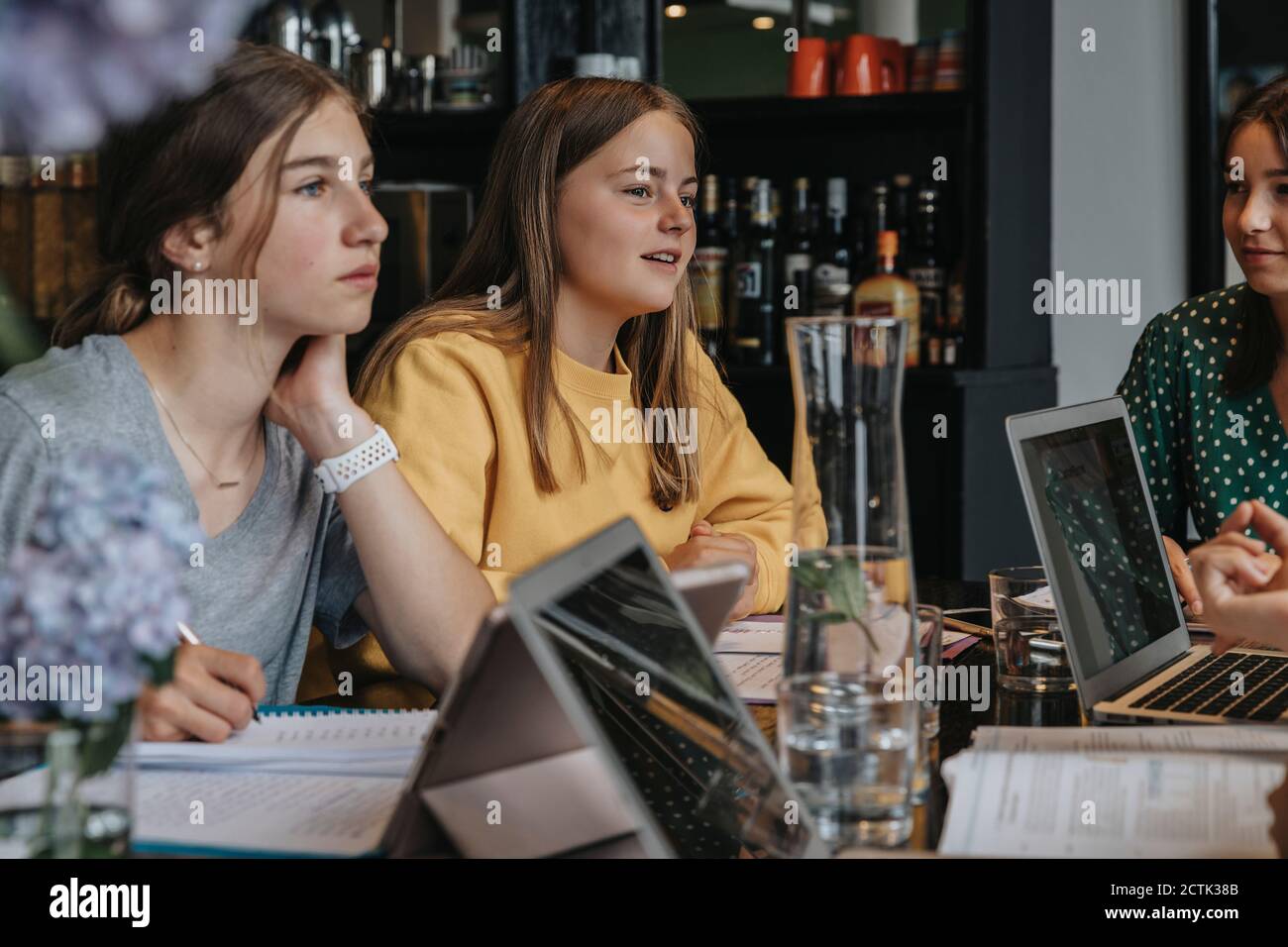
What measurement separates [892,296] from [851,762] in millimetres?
2364

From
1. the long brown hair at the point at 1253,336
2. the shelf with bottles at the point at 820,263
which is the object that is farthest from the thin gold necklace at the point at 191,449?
the shelf with bottles at the point at 820,263

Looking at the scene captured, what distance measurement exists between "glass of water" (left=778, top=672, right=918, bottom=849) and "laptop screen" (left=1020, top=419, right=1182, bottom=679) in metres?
0.30

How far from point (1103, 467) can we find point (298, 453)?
78 cm

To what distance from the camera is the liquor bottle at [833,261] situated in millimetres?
3143

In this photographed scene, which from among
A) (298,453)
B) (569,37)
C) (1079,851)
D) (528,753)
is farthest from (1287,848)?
(569,37)

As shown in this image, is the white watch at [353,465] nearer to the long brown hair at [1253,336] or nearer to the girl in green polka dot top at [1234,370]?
the girl in green polka dot top at [1234,370]

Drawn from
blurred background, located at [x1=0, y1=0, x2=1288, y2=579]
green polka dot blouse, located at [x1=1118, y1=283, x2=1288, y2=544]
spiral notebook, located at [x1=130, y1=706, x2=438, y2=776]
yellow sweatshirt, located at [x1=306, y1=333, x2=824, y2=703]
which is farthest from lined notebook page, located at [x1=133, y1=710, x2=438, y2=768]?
blurred background, located at [x1=0, y1=0, x2=1288, y2=579]

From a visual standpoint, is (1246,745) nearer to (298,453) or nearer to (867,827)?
(867,827)

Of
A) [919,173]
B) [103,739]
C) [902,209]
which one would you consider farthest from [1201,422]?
[103,739]

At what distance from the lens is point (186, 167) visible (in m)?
1.26

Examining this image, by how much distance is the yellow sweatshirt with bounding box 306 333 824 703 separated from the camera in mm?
1571

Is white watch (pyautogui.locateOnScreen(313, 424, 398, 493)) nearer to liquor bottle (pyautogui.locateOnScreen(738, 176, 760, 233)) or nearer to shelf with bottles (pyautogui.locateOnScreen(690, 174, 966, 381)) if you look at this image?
shelf with bottles (pyautogui.locateOnScreen(690, 174, 966, 381))

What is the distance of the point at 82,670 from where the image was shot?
0.56 m

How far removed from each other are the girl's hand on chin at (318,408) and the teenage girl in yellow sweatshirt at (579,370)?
0.82ft
